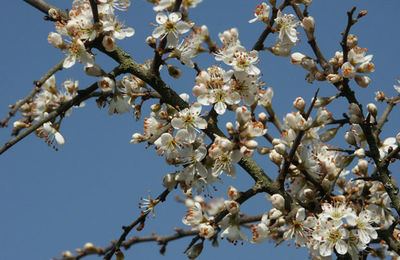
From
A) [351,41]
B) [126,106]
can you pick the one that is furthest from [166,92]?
[351,41]

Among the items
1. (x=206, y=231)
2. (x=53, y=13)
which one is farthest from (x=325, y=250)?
(x=53, y=13)

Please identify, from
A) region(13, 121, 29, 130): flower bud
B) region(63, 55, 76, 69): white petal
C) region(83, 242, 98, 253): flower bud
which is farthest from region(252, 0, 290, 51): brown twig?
region(83, 242, 98, 253): flower bud

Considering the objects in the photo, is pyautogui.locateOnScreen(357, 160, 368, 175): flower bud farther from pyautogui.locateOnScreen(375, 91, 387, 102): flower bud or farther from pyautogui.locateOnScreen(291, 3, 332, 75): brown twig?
pyautogui.locateOnScreen(291, 3, 332, 75): brown twig

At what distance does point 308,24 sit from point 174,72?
91 cm

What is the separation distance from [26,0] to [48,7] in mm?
127

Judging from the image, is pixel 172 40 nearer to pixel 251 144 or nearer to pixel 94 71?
pixel 94 71

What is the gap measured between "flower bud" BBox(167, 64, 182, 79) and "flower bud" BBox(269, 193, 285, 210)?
1.00 meters

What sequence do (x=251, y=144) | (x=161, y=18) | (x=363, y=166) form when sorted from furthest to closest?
1. (x=363, y=166)
2. (x=161, y=18)
3. (x=251, y=144)

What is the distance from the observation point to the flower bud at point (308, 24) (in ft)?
10.6

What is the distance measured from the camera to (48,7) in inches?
118

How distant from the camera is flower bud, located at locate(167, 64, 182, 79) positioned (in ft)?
10.8

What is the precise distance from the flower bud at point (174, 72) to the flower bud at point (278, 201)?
1.00 metres

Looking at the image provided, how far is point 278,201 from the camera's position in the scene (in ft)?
9.48

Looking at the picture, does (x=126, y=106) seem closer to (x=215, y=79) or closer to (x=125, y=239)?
(x=215, y=79)
